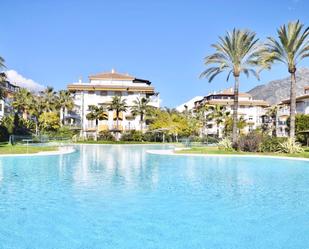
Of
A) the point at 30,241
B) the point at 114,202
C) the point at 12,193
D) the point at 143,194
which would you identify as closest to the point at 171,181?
the point at 143,194

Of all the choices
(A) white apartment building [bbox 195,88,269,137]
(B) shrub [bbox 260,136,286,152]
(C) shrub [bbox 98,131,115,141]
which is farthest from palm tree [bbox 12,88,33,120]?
(B) shrub [bbox 260,136,286,152]

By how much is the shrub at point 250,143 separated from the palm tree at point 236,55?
1770 mm

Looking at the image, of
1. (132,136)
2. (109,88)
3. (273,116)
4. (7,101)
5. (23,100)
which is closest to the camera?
(132,136)

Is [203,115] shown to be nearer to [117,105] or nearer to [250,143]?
[117,105]

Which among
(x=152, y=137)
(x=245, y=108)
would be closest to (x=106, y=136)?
(x=152, y=137)

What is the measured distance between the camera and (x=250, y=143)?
1271 inches

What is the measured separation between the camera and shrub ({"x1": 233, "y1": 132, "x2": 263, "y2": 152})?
106 feet

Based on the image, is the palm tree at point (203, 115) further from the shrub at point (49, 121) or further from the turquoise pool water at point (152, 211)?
the turquoise pool water at point (152, 211)

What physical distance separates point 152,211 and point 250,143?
23.9 metres

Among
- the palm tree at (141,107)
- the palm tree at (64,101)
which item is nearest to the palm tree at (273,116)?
the palm tree at (141,107)

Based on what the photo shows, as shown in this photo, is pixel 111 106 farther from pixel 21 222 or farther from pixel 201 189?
pixel 21 222

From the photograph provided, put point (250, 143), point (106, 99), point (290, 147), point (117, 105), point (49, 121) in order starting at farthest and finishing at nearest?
point (106, 99), point (49, 121), point (117, 105), point (250, 143), point (290, 147)

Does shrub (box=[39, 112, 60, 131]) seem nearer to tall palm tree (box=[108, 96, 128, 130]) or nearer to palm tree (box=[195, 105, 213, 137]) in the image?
tall palm tree (box=[108, 96, 128, 130])

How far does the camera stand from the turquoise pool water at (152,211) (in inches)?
292
